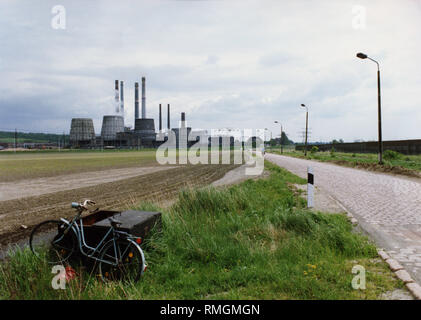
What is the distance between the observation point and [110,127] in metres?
115

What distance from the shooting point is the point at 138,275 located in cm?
471

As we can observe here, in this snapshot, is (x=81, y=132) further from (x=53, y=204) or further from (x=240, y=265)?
(x=240, y=265)


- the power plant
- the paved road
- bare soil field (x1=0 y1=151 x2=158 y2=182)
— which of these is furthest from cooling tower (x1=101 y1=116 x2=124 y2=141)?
the paved road

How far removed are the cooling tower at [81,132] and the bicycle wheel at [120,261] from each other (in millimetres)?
115851

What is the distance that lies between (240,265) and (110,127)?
116 metres

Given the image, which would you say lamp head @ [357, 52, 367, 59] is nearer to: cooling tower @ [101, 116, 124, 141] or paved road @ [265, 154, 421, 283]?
paved road @ [265, 154, 421, 283]

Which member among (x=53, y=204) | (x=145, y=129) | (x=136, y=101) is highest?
(x=136, y=101)

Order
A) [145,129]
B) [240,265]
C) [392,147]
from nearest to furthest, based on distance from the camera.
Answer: [240,265] → [392,147] → [145,129]

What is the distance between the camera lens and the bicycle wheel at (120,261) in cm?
484

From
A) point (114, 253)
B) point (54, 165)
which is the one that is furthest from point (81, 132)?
point (114, 253)

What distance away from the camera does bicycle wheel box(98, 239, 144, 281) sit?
484 centimetres

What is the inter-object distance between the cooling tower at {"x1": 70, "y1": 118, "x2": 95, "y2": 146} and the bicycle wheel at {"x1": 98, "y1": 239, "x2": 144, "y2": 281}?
380 feet
